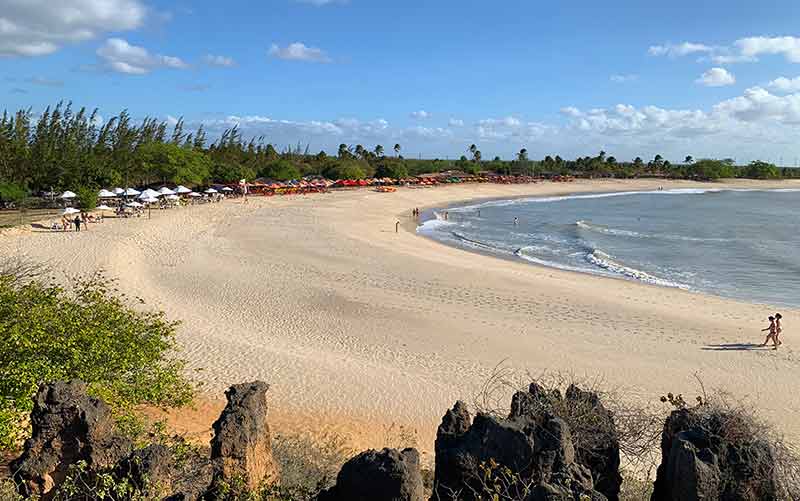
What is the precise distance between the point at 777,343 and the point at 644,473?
36.0 ft

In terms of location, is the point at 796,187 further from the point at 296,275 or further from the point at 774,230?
the point at 296,275

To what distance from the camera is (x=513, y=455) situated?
6.26 metres

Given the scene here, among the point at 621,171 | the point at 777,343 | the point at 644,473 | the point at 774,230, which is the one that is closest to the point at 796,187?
the point at 621,171

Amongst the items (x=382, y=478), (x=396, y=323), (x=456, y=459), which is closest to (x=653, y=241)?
(x=396, y=323)

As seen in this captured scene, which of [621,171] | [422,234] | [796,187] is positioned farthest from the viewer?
[621,171]

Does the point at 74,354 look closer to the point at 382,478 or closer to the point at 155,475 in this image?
the point at 155,475

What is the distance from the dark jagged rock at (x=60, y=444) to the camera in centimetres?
669

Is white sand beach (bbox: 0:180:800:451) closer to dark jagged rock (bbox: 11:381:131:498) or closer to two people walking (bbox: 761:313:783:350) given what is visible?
two people walking (bbox: 761:313:783:350)

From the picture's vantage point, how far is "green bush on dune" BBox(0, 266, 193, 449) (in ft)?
27.6

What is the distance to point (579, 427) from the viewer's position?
22.7ft

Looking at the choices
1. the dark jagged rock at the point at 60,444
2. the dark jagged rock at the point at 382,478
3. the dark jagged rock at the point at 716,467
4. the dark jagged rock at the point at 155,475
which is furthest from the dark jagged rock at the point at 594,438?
the dark jagged rock at the point at 60,444

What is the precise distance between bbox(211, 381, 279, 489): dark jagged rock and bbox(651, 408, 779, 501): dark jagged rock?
4429 mm

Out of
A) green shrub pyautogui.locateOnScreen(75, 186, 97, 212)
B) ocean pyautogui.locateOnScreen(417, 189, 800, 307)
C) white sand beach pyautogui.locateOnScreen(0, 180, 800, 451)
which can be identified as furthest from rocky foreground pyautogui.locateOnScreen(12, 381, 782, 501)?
green shrub pyautogui.locateOnScreen(75, 186, 97, 212)

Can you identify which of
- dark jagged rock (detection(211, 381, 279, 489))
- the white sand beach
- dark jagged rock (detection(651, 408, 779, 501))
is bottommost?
the white sand beach
